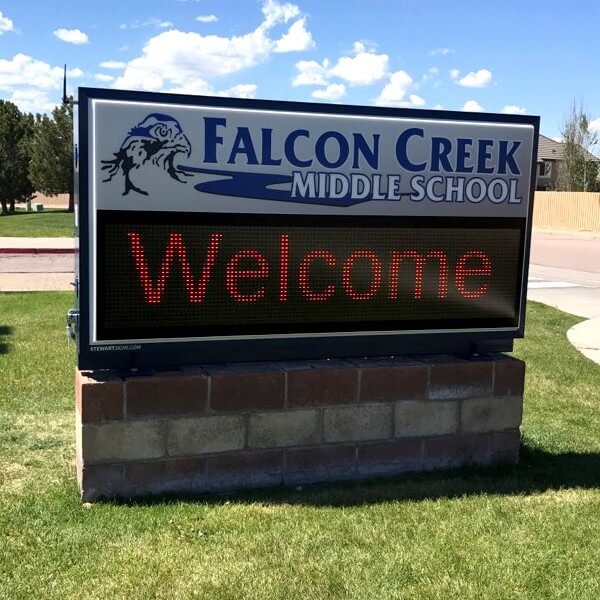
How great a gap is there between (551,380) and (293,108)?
4.92 meters

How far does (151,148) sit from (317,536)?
244 centimetres

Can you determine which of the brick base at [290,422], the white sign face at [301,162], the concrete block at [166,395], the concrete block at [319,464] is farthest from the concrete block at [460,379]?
the concrete block at [166,395]

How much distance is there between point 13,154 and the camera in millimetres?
59531

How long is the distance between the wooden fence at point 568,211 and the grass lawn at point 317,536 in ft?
130

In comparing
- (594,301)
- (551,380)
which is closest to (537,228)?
(594,301)

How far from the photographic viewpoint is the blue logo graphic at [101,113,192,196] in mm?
4484

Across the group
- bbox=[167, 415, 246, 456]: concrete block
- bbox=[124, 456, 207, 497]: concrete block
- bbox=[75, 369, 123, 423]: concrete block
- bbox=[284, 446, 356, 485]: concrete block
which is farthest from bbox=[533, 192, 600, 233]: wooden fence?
bbox=[75, 369, 123, 423]: concrete block

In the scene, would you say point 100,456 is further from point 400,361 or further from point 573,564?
point 573,564

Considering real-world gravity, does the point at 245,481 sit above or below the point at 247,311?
below

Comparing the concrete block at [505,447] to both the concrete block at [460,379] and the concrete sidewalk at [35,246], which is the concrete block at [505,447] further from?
the concrete sidewalk at [35,246]

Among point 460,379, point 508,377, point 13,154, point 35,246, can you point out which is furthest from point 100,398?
point 13,154

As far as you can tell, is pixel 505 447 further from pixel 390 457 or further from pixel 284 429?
pixel 284 429

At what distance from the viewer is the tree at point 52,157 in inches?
2183

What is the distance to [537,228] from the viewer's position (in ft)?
149
